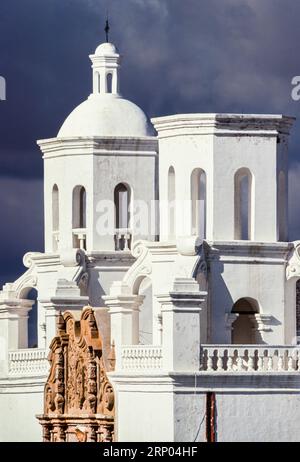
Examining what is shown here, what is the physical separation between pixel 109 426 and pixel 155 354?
3.27m

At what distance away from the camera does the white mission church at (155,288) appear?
10519 centimetres

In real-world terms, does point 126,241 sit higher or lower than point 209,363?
higher

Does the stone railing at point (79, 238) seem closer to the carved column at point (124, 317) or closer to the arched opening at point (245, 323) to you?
the carved column at point (124, 317)

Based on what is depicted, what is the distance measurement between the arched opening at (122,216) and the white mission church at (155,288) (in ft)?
0.22

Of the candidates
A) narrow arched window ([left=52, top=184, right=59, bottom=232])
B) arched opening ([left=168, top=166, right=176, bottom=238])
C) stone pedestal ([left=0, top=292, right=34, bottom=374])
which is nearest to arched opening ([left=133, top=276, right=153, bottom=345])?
arched opening ([left=168, top=166, right=176, bottom=238])

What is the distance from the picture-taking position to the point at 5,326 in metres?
117

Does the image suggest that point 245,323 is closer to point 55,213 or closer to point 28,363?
point 28,363

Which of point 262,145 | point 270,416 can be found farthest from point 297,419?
point 262,145

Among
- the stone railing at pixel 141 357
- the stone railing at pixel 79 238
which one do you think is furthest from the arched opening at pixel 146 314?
the stone railing at pixel 141 357

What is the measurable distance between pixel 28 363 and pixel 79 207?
478 cm

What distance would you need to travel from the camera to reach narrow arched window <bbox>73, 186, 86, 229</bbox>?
378 feet

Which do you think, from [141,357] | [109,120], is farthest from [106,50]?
[141,357]

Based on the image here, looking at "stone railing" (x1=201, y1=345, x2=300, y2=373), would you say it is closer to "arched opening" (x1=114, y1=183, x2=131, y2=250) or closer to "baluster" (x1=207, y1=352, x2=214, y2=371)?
"baluster" (x1=207, y1=352, x2=214, y2=371)

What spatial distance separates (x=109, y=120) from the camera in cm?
11500
